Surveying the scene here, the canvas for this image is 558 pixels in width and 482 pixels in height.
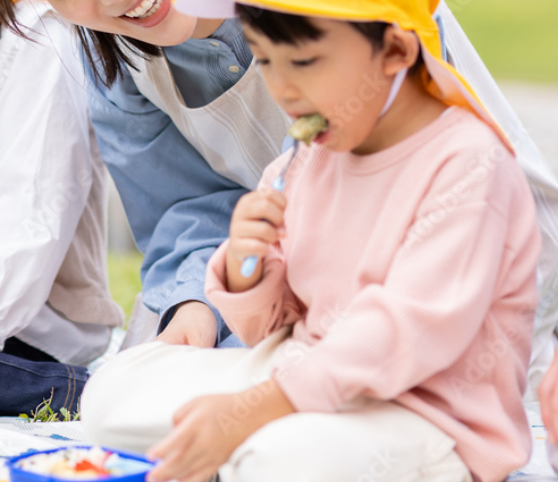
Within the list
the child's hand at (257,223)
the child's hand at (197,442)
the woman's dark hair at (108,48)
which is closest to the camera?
the child's hand at (197,442)

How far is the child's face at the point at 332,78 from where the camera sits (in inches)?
45.0

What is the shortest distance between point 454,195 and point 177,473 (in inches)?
18.2

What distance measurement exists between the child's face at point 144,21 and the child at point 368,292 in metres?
0.50

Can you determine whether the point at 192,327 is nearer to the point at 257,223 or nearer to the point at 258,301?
the point at 258,301

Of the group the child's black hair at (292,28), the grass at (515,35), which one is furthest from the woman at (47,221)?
the grass at (515,35)

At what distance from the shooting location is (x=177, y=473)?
1.08 metres

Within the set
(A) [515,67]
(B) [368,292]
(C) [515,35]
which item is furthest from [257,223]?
(C) [515,35]

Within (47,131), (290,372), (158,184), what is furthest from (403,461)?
(47,131)

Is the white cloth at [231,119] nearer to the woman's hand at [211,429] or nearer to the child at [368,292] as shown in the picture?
the child at [368,292]

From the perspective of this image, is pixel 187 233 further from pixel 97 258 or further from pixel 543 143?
pixel 543 143

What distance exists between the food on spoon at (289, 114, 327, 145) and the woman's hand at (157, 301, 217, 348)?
0.55 metres

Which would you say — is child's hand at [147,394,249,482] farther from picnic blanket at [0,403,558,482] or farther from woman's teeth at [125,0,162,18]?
woman's teeth at [125,0,162,18]

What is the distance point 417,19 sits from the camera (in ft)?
3.84

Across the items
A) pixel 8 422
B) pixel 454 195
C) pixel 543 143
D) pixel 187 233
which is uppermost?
pixel 454 195
